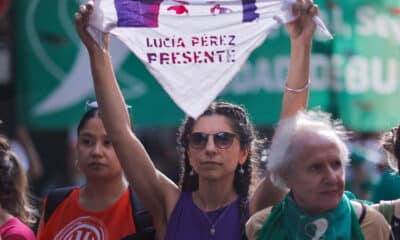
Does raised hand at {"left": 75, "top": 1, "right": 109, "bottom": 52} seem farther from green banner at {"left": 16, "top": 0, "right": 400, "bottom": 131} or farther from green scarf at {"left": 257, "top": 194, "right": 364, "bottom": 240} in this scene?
green banner at {"left": 16, "top": 0, "right": 400, "bottom": 131}

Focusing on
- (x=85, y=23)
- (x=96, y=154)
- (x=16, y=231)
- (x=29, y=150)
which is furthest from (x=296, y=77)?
(x=29, y=150)

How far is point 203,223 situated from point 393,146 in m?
0.90

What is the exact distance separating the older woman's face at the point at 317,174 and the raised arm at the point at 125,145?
0.71 m

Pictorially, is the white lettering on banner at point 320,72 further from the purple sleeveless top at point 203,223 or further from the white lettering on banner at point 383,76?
the purple sleeveless top at point 203,223

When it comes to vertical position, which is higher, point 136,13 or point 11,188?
point 136,13

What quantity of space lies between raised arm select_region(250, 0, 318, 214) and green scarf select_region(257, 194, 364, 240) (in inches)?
11.0

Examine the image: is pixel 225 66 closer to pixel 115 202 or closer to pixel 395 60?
pixel 115 202

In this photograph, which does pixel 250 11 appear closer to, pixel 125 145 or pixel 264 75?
pixel 125 145

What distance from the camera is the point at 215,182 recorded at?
438 centimetres

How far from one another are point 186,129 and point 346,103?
16.7 feet

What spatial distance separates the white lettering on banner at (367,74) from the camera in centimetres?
949

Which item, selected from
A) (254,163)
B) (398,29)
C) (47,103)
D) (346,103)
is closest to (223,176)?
(254,163)

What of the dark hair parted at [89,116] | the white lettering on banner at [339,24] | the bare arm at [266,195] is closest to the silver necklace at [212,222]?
the bare arm at [266,195]

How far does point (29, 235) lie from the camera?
482cm
